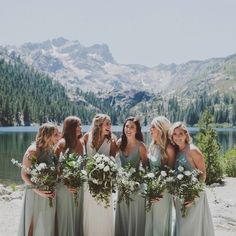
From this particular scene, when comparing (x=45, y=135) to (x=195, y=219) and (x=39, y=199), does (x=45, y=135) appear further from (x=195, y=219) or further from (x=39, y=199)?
(x=195, y=219)

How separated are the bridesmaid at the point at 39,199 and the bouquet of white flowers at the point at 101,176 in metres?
0.80

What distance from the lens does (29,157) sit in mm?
8383

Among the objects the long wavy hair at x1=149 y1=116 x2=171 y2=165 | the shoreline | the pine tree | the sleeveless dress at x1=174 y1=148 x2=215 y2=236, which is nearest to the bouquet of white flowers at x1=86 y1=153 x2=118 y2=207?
the long wavy hair at x1=149 y1=116 x2=171 y2=165

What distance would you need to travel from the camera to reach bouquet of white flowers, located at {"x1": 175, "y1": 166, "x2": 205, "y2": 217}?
8094 millimetres

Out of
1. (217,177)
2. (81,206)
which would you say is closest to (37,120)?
(217,177)

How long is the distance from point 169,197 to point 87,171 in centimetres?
171

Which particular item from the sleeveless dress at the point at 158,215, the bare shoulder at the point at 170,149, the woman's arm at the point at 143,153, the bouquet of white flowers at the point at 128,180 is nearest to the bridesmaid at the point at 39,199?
the bouquet of white flowers at the point at 128,180

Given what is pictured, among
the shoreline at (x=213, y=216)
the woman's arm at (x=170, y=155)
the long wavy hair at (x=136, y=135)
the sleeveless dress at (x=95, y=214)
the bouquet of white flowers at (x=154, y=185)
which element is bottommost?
the shoreline at (x=213, y=216)

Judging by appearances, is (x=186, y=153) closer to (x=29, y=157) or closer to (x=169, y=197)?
(x=169, y=197)

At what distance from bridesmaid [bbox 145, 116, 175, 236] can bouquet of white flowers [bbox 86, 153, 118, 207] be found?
0.88m

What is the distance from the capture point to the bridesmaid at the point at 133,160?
889cm

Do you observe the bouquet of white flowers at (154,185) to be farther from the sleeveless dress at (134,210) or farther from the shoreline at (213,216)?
the shoreline at (213,216)

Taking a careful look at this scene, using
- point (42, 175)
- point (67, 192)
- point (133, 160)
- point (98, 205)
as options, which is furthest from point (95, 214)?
point (42, 175)

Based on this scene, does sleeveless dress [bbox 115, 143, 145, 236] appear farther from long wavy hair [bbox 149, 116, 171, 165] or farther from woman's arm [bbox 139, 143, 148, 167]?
long wavy hair [bbox 149, 116, 171, 165]
